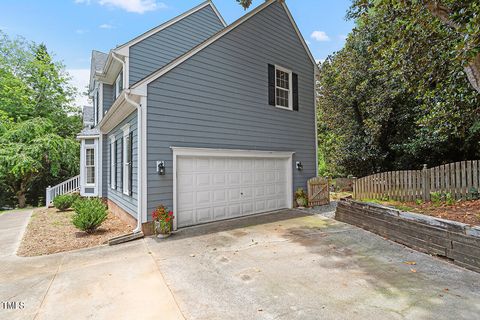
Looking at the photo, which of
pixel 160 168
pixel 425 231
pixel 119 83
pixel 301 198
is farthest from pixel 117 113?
pixel 425 231

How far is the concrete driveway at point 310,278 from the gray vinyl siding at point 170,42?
6608 millimetres

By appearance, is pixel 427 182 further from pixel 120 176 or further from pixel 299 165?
pixel 120 176

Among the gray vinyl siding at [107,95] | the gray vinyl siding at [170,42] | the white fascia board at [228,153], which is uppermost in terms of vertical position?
the gray vinyl siding at [170,42]

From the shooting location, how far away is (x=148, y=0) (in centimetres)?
1186

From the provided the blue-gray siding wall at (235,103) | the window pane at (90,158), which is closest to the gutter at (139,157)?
the blue-gray siding wall at (235,103)

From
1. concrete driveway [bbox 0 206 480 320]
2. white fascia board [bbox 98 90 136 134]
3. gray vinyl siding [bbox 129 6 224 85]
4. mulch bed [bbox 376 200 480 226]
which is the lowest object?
concrete driveway [bbox 0 206 480 320]

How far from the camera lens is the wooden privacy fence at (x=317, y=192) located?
380 inches

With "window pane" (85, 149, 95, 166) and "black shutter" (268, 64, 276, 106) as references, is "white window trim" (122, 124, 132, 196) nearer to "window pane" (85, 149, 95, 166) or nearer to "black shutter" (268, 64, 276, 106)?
"window pane" (85, 149, 95, 166)

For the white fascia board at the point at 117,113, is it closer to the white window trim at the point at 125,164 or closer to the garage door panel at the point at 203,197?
the white window trim at the point at 125,164

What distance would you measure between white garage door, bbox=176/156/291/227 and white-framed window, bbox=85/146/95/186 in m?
7.37

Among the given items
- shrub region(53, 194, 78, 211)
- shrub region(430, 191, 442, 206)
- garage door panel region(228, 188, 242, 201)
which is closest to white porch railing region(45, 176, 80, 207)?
shrub region(53, 194, 78, 211)

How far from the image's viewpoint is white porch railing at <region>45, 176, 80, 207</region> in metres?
12.2

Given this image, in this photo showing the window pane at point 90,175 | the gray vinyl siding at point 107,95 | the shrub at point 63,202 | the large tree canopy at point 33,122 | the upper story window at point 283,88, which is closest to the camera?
the upper story window at point 283,88

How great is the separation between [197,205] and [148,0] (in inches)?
430
